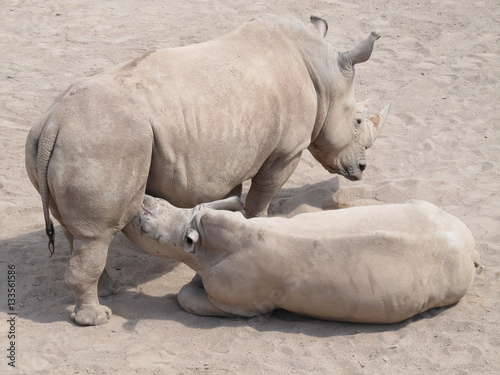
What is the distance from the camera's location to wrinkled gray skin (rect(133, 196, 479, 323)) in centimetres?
602

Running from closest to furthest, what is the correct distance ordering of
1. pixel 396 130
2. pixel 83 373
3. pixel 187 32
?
pixel 83 373
pixel 396 130
pixel 187 32

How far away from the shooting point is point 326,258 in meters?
6.00

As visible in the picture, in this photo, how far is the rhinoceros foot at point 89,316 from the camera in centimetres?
634

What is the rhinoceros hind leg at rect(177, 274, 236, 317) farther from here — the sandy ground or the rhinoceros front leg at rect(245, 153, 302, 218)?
the rhinoceros front leg at rect(245, 153, 302, 218)

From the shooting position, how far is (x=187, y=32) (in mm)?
12367

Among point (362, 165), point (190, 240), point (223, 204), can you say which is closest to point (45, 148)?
point (190, 240)

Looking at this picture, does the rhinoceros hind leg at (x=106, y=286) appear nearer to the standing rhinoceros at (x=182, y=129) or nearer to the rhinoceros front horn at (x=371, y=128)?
the standing rhinoceros at (x=182, y=129)

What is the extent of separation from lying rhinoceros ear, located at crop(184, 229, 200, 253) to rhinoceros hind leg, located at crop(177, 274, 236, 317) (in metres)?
0.42

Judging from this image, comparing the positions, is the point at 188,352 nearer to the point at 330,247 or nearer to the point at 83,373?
the point at 83,373

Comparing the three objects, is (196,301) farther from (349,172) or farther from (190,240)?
(349,172)

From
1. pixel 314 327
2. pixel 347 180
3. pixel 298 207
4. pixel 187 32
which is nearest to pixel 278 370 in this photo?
pixel 314 327

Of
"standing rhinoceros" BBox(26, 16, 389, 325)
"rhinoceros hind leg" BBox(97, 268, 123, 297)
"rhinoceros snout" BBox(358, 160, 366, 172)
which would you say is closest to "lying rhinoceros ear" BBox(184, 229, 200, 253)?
"standing rhinoceros" BBox(26, 16, 389, 325)

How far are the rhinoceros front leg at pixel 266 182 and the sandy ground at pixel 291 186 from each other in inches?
31.9

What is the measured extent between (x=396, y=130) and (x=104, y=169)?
485 cm
